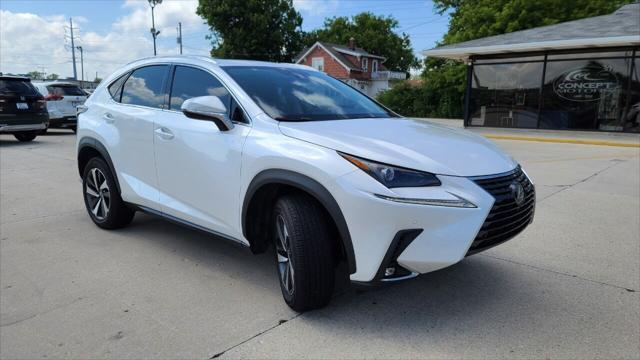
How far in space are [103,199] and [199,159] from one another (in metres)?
1.86

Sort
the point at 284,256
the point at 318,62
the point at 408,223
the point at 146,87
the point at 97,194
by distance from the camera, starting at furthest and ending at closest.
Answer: the point at 318,62
the point at 97,194
the point at 146,87
the point at 284,256
the point at 408,223

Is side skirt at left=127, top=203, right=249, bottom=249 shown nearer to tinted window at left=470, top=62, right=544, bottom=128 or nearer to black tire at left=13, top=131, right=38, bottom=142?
black tire at left=13, top=131, right=38, bottom=142

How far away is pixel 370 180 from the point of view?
2.52 m

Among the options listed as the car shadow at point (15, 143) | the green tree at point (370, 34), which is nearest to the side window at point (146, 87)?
the car shadow at point (15, 143)

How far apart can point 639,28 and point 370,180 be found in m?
15.6

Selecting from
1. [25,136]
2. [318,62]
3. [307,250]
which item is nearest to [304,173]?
[307,250]

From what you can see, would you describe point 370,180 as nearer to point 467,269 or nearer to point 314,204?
point 314,204

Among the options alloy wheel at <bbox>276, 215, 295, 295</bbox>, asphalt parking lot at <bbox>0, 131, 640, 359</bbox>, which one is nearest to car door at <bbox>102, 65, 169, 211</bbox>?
asphalt parking lot at <bbox>0, 131, 640, 359</bbox>

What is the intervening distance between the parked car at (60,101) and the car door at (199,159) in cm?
1330

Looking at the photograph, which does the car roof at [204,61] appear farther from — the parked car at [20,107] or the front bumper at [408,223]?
the parked car at [20,107]

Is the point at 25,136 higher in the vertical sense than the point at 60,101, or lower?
lower

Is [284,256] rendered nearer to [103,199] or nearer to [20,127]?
[103,199]

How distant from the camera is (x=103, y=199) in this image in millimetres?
4730

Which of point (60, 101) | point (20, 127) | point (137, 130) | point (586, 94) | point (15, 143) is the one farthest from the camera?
point (586, 94)
